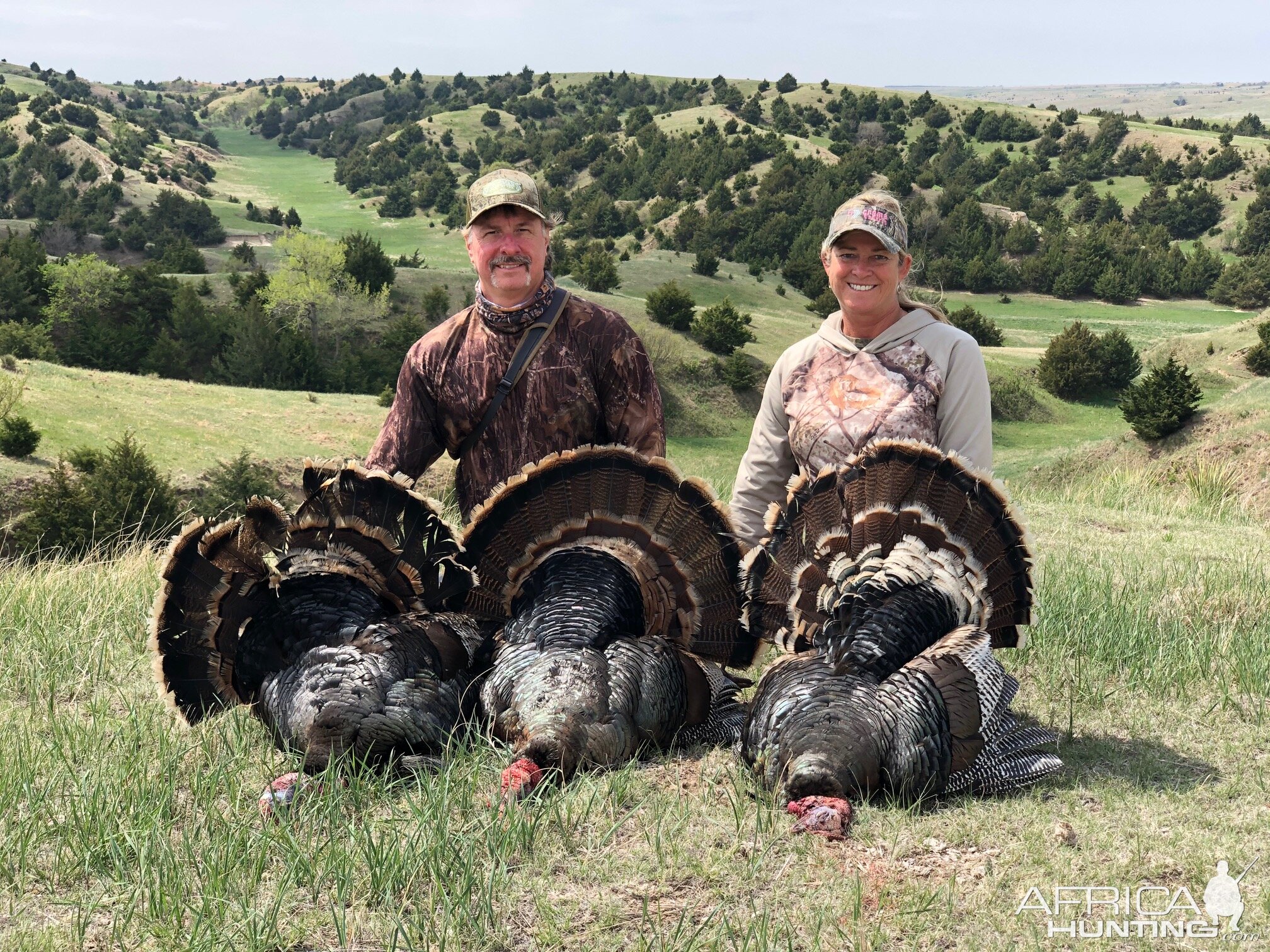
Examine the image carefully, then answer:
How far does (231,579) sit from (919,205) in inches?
3691

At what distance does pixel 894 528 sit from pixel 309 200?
13259 centimetres

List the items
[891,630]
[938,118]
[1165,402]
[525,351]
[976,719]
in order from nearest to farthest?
[976,719] < [891,630] < [525,351] < [1165,402] < [938,118]

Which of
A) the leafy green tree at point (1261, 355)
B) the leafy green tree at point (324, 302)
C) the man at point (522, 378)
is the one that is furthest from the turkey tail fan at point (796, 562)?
the leafy green tree at point (324, 302)

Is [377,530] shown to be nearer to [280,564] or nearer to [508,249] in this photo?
[280,564]

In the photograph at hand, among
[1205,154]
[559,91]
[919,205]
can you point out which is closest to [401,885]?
[919,205]

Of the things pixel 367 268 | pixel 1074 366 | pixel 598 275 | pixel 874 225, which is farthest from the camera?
pixel 367 268

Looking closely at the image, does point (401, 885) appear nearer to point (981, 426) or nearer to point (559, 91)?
point (981, 426)

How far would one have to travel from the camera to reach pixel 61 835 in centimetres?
350

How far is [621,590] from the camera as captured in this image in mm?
4516

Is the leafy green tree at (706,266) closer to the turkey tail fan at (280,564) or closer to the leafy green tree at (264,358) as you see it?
the leafy green tree at (264,358)

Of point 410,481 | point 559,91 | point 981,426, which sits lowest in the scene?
point 410,481

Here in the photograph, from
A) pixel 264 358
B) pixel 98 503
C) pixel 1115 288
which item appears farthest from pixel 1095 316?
pixel 98 503

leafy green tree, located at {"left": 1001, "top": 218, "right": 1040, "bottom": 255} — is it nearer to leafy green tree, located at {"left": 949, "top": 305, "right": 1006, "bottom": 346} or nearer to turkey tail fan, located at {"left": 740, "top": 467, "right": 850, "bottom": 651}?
leafy green tree, located at {"left": 949, "top": 305, "right": 1006, "bottom": 346}

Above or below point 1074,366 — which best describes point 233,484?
below
